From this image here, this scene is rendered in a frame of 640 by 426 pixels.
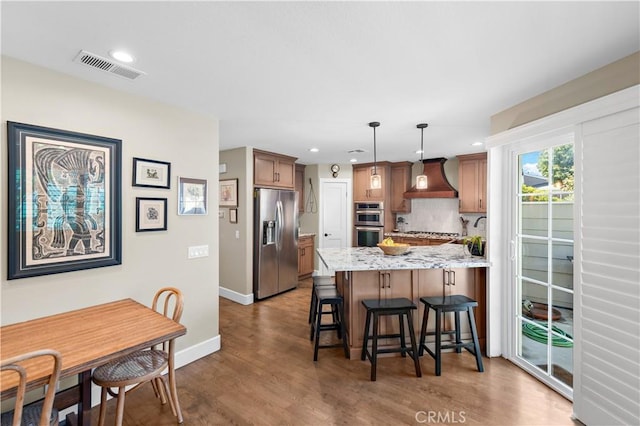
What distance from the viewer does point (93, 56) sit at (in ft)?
5.98

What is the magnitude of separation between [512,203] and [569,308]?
1013mm

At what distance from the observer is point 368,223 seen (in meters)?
6.06

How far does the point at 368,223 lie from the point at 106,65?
4938 millimetres

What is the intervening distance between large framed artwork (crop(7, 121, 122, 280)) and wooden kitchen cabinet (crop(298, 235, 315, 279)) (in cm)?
368

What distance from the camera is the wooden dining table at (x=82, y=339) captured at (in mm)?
1411

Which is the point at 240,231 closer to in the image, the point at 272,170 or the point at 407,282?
the point at 272,170

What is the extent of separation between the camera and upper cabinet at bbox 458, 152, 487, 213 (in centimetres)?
495

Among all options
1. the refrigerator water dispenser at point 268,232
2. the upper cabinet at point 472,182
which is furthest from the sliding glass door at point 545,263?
the refrigerator water dispenser at point 268,232

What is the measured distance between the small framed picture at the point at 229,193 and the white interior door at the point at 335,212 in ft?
6.89

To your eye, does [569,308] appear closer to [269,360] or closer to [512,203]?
[512,203]

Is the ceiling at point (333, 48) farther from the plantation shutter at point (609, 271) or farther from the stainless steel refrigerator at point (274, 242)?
the stainless steel refrigerator at point (274, 242)

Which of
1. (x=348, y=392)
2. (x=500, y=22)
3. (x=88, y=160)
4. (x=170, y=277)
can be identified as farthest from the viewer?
(x=170, y=277)

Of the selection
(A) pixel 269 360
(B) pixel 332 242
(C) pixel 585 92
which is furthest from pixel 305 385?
(B) pixel 332 242

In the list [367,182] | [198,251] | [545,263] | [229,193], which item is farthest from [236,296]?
[545,263]
